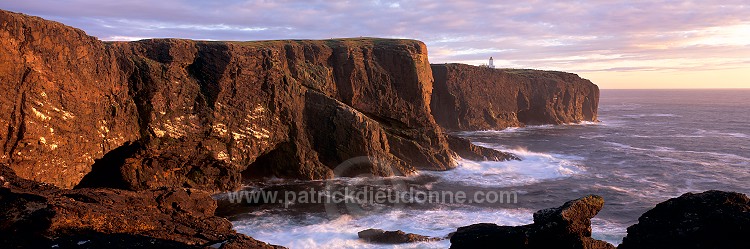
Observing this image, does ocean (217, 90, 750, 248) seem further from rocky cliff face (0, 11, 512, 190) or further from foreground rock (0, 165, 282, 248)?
foreground rock (0, 165, 282, 248)

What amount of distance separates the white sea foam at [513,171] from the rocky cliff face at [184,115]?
7.76ft

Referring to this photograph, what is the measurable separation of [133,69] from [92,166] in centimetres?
607

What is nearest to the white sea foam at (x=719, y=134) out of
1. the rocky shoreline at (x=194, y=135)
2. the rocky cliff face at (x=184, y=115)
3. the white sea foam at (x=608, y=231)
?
the rocky shoreline at (x=194, y=135)

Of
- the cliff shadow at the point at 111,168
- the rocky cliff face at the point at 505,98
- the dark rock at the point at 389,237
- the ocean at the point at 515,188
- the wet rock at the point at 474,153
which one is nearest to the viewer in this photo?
the dark rock at the point at 389,237

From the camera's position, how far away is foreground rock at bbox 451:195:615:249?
35.9ft

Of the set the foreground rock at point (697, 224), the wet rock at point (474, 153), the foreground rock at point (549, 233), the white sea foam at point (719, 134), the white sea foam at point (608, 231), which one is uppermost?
the foreground rock at point (697, 224)

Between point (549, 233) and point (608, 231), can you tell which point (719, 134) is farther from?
point (549, 233)

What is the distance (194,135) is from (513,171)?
987 inches

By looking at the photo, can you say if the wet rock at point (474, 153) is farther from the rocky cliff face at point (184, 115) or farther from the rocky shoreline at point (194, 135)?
the rocky cliff face at point (184, 115)

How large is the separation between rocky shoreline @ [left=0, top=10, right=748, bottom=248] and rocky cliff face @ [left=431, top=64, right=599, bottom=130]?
25.0m

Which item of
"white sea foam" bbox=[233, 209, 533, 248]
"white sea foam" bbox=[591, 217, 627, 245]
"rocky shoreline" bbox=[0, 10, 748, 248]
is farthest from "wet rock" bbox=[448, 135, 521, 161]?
"white sea foam" bbox=[591, 217, 627, 245]

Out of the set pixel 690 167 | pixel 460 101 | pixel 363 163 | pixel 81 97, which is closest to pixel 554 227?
pixel 81 97

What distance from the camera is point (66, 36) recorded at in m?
25.6

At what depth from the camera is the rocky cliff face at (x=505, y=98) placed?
77312 mm
